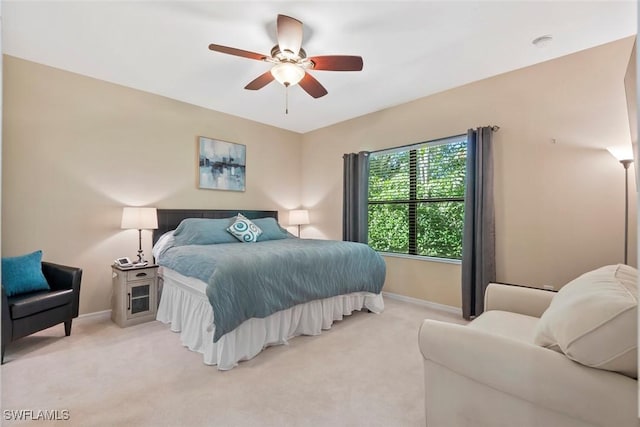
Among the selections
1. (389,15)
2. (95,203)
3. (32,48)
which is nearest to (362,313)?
(389,15)

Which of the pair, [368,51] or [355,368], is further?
[368,51]

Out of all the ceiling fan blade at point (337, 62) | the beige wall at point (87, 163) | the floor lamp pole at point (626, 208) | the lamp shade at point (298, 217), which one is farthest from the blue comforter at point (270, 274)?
the floor lamp pole at point (626, 208)

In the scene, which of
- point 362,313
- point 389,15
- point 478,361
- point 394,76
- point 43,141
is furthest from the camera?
point 362,313

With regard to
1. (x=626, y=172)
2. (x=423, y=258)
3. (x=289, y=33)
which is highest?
(x=289, y=33)

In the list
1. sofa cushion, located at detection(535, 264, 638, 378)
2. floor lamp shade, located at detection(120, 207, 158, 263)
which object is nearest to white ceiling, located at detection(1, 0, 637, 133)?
floor lamp shade, located at detection(120, 207, 158, 263)

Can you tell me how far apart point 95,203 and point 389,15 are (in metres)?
3.47

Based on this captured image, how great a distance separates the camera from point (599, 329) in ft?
4.16

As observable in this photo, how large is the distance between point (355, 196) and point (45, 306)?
360 cm

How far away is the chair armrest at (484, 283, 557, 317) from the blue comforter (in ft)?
4.51

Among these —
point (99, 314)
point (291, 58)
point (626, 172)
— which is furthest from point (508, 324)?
point (99, 314)

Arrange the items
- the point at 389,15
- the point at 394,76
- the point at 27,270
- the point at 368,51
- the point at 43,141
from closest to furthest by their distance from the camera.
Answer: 1. the point at 389,15
2. the point at 27,270
3. the point at 368,51
4. the point at 43,141
5. the point at 394,76

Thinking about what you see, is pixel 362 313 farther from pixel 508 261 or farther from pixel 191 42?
pixel 191 42

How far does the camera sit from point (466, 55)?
3.09m

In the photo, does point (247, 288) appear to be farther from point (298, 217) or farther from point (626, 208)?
point (626, 208)
